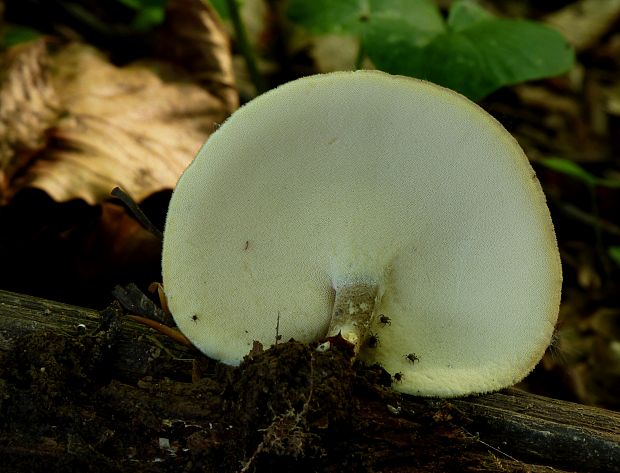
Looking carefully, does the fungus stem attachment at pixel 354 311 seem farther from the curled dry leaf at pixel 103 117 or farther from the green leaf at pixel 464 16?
the green leaf at pixel 464 16

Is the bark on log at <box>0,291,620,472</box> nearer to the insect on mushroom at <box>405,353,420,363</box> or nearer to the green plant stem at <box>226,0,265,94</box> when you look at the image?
→ the insect on mushroom at <box>405,353,420,363</box>

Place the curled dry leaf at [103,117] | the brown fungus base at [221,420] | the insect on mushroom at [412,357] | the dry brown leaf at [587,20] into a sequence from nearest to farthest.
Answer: the brown fungus base at [221,420], the insect on mushroom at [412,357], the curled dry leaf at [103,117], the dry brown leaf at [587,20]

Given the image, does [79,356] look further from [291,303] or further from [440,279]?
[440,279]

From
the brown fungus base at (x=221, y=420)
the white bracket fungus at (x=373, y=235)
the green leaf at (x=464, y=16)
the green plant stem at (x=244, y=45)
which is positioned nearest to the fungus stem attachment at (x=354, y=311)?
the white bracket fungus at (x=373, y=235)

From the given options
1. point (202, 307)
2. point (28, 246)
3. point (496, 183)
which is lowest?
point (28, 246)

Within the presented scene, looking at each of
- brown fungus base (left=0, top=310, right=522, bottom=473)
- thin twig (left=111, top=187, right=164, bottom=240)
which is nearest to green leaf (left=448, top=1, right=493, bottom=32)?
thin twig (left=111, top=187, right=164, bottom=240)

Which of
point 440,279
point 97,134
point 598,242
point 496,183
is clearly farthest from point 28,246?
point 598,242

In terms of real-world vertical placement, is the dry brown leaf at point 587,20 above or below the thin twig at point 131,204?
below
